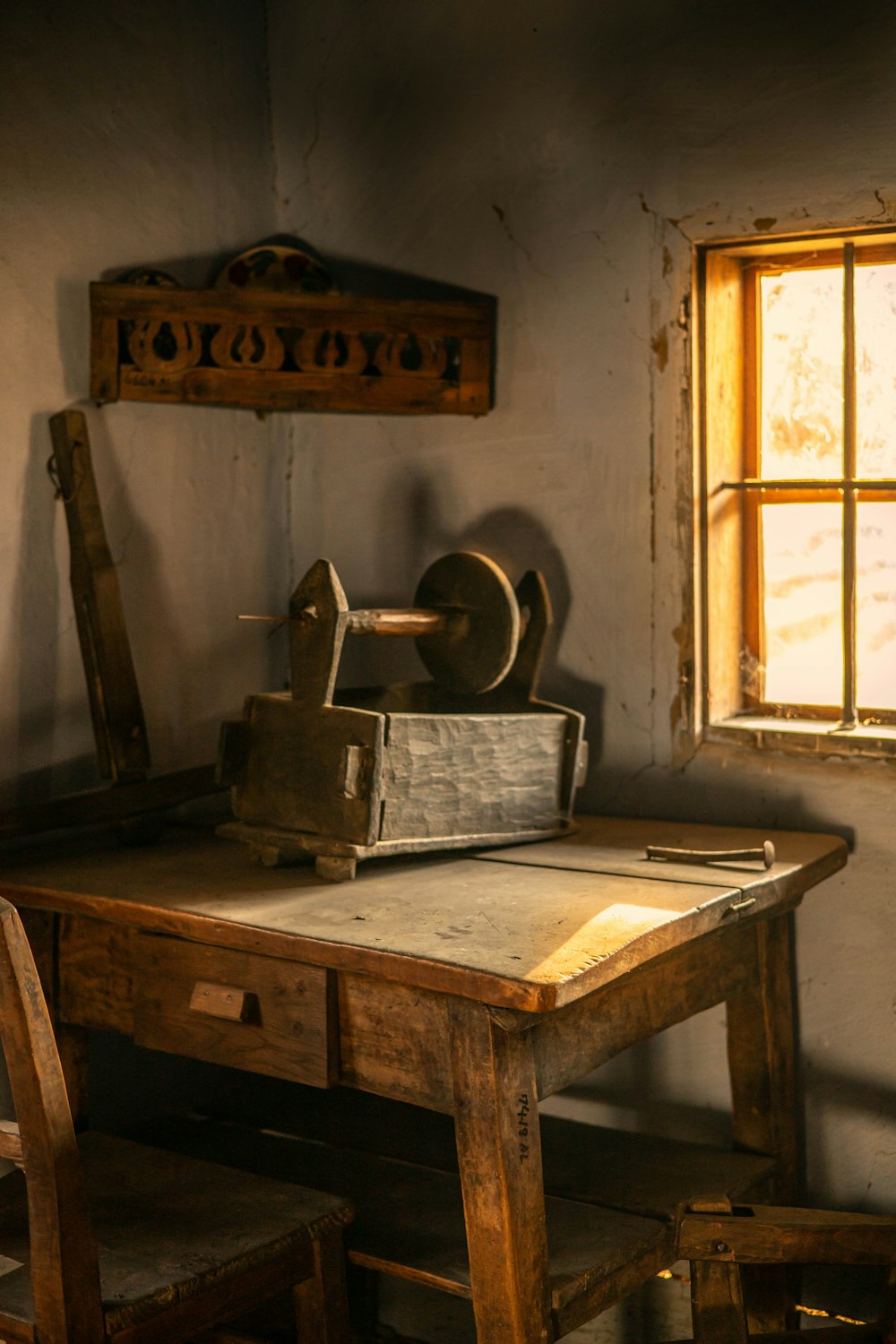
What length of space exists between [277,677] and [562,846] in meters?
0.89

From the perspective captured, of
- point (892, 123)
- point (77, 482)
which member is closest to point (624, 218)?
point (892, 123)

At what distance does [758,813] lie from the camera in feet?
8.57

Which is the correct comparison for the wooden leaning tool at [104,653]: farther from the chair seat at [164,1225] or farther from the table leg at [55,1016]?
the chair seat at [164,1225]

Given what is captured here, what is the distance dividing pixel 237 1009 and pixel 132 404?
124 cm

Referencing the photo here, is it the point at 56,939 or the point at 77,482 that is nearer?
the point at 56,939

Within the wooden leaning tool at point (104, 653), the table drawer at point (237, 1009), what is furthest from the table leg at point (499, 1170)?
the wooden leaning tool at point (104, 653)

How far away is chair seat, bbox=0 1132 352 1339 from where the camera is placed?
1.81 m

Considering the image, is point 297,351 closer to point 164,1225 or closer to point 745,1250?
point 164,1225

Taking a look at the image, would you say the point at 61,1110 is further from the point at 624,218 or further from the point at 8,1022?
the point at 624,218

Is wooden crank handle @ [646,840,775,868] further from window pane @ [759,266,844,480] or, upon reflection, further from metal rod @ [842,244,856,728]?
window pane @ [759,266,844,480]

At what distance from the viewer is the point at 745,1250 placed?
6.36ft

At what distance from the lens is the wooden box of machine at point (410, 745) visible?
88.1 inches

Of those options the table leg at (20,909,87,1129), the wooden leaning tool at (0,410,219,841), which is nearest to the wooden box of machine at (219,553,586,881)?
the wooden leaning tool at (0,410,219,841)

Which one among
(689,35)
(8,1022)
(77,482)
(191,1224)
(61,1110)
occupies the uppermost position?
(689,35)
